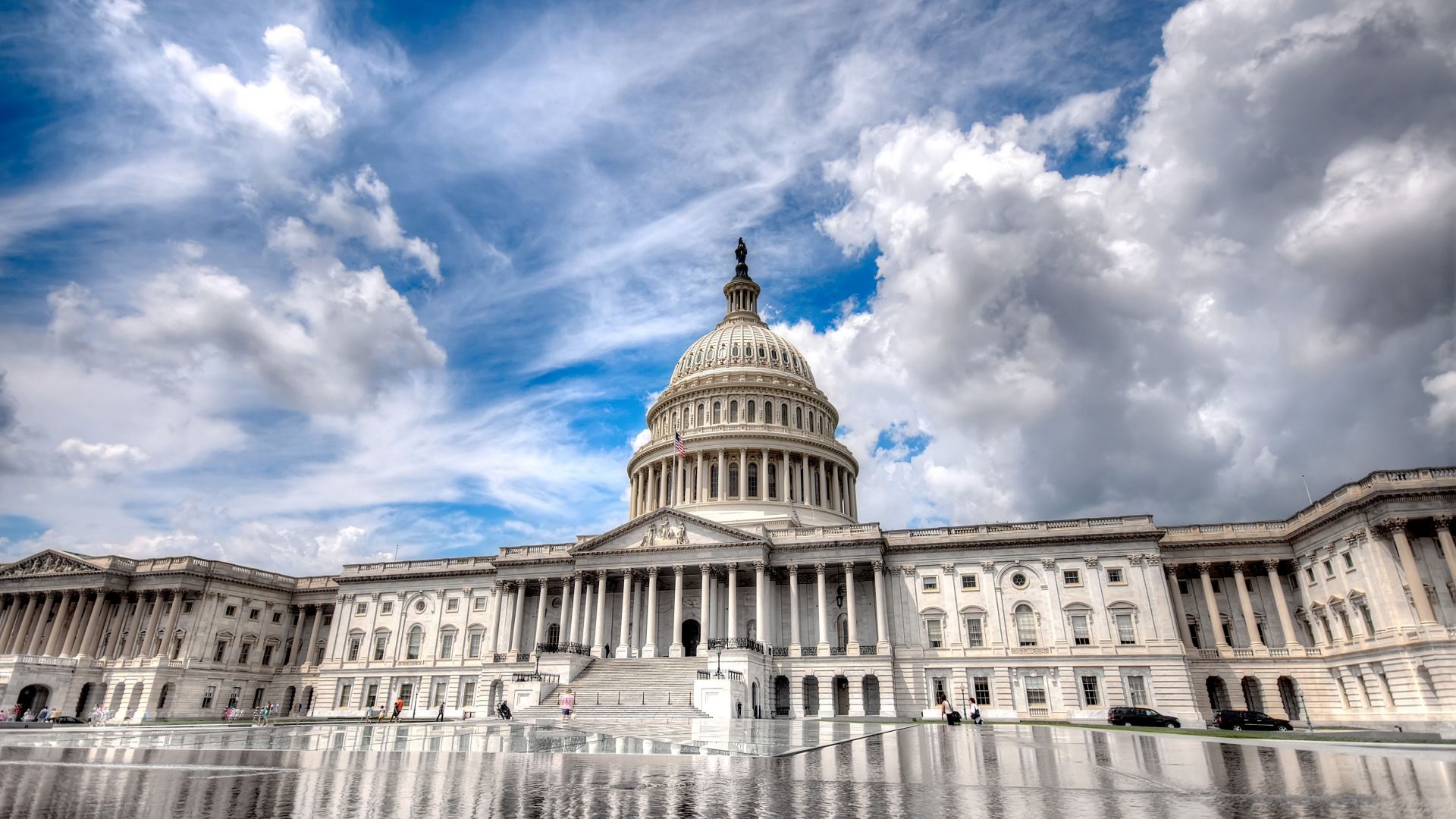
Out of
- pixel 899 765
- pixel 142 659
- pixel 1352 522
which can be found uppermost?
pixel 1352 522

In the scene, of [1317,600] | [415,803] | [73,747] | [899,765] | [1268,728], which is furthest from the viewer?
[1317,600]

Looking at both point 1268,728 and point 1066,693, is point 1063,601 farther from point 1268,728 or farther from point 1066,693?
point 1268,728

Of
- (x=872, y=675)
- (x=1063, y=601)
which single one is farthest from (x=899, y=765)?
(x=1063, y=601)

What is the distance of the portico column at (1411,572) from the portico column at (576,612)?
51919 mm

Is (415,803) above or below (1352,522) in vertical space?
below

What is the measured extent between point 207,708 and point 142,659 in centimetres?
673

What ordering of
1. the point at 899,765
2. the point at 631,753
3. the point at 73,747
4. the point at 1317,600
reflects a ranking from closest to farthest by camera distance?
the point at 899,765
the point at 631,753
the point at 73,747
the point at 1317,600

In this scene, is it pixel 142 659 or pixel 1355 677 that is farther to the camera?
pixel 142 659

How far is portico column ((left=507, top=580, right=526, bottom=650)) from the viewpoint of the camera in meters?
63.5

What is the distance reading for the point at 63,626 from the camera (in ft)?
231

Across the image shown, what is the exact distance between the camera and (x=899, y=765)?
1731cm

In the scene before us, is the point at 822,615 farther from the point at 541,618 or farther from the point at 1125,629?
the point at 541,618

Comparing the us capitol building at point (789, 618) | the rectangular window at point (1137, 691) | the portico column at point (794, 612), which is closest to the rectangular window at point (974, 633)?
the us capitol building at point (789, 618)

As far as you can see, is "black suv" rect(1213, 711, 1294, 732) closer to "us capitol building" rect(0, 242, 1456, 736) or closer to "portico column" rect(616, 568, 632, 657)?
"us capitol building" rect(0, 242, 1456, 736)
